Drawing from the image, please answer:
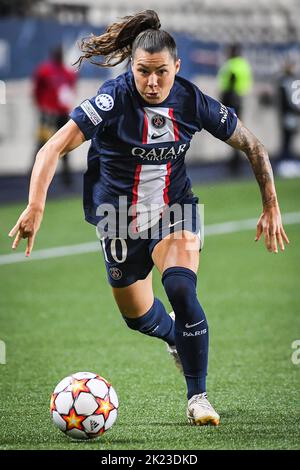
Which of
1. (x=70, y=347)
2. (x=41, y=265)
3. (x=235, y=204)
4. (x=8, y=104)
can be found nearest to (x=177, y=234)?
(x=70, y=347)

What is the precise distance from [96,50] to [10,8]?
1452cm

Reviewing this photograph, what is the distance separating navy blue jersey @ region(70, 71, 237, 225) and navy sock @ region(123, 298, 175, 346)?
0.74m

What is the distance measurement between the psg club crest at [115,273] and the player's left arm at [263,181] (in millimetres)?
859

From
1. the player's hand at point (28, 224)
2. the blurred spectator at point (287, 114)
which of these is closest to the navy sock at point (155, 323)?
the player's hand at point (28, 224)

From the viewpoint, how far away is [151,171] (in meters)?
6.11

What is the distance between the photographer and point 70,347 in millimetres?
8148

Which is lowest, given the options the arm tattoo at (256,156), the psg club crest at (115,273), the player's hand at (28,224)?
the psg club crest at (115,273)

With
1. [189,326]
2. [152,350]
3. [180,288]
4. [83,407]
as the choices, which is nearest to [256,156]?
[180,288]

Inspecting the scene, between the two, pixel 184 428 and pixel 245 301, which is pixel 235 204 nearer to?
pixel 245 301

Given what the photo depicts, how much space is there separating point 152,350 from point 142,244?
7.04 feet

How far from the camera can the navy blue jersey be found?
5781 millimetres

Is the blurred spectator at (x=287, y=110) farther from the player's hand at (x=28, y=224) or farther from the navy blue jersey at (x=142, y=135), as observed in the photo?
the player's hand at (x=28, y=224)

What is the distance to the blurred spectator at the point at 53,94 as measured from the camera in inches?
694

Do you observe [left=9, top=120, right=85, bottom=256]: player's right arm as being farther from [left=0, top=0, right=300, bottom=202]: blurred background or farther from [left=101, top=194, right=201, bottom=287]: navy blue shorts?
[left=0, top=0, right=300, bottom=202]: blurred background
